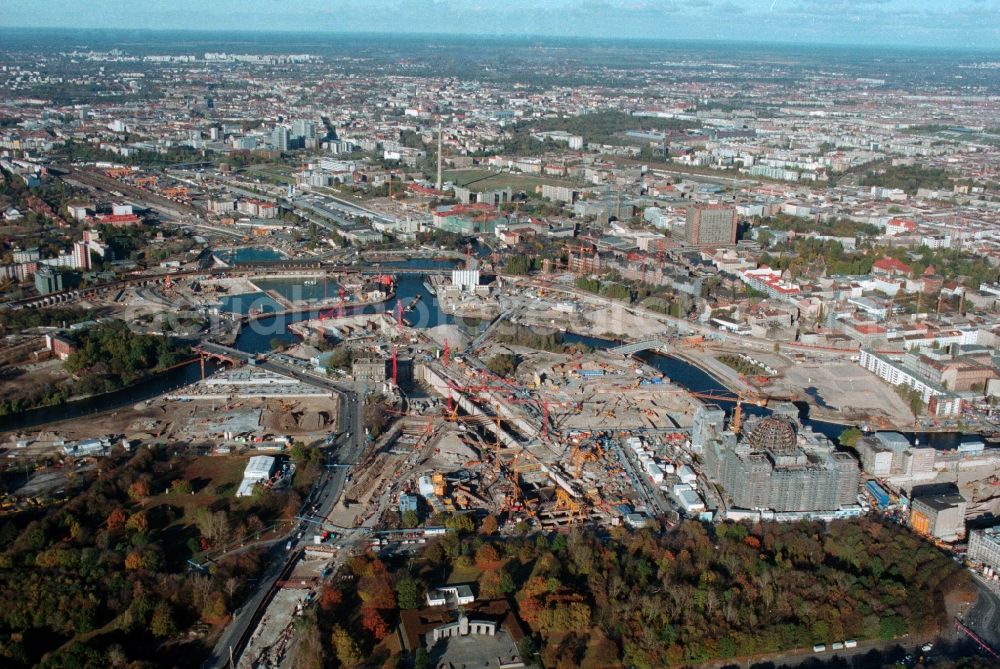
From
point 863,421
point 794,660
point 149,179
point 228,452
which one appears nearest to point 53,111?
point 149,179

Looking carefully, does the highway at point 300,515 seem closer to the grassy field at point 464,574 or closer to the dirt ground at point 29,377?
the grassy field at point 464,574

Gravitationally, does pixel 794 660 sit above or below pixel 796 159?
below

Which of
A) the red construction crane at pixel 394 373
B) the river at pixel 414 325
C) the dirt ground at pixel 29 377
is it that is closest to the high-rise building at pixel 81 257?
the river at pixel 414 325

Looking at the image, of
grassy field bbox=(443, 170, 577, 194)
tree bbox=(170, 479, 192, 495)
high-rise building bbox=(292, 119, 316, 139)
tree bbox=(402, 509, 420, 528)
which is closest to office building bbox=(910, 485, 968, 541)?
Result: tree bbox=(402, 509, 420, 528)

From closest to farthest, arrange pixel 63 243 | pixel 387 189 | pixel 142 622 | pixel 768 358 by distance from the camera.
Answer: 1. pixel 142 622
2. pixel 768 358
3. pixel 63 243
4. pixel 387 189

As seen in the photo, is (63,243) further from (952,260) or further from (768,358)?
(952,260)
